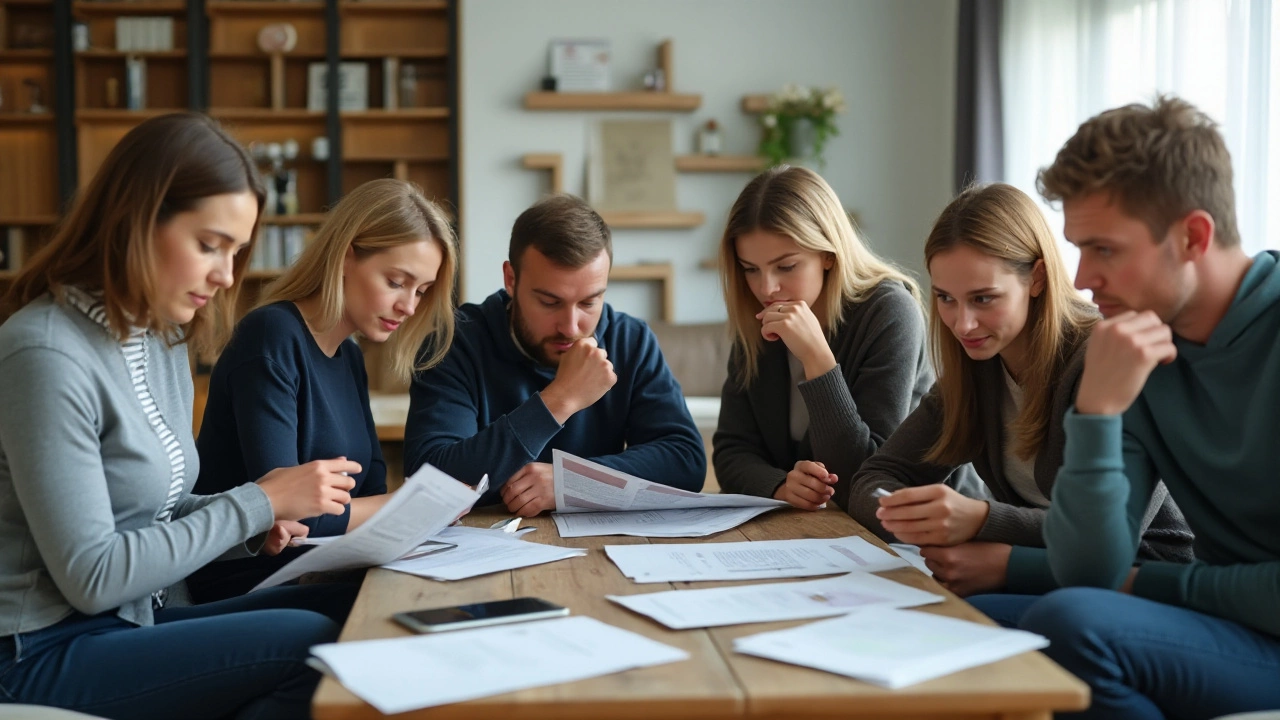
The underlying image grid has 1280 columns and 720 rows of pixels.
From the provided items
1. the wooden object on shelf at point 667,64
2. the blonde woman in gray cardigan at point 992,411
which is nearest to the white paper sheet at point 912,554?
the blonde woman in gray cardigan at point 992,411

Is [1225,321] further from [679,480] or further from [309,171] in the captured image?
[309,171]

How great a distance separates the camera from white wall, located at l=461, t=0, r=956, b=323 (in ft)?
18.9

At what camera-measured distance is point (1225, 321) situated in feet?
4.77

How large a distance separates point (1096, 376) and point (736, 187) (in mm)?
4542

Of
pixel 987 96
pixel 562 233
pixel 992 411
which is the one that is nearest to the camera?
pixel 992 411

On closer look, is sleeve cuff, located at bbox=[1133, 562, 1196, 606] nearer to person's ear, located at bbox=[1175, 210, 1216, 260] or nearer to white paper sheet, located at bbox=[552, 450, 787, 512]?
person's ear, located at bbox=[1175, 210, 1216, 260]

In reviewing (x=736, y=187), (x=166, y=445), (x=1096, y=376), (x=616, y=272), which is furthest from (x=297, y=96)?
(x=1096, y=376)

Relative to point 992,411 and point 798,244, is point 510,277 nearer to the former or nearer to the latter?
point 798,244

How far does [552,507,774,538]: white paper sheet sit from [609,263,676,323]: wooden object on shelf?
12.8ft

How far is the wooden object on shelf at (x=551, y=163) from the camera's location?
5742 mm

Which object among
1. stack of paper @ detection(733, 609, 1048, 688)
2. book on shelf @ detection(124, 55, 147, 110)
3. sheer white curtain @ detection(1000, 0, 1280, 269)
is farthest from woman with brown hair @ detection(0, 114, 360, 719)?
book on shelf @ detection(124, 55, 147, 110)

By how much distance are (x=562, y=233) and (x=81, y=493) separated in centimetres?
103

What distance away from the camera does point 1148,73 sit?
384 centimetres

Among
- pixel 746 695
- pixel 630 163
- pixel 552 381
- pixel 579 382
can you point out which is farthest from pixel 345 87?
pixel 746 695
